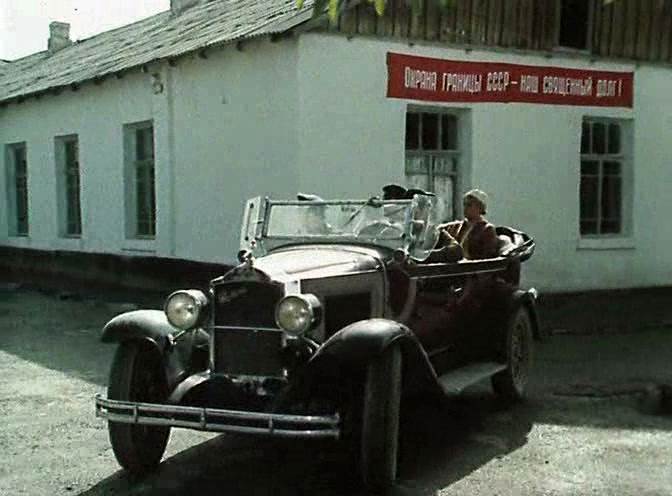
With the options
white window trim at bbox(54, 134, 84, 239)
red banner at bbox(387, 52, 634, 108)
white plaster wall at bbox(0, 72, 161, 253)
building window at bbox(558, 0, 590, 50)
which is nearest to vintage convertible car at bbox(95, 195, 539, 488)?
red banner at bbox(387, 52, 634, 108)

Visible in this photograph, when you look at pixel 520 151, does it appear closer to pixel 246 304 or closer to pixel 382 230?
pixel 382 230

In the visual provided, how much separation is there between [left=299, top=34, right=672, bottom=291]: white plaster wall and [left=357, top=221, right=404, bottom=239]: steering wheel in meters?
5.09

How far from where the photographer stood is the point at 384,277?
18.4ft

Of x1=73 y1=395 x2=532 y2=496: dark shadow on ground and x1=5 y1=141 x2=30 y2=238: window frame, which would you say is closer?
x1=73 y1=395 x2=532 y2=496: dark shadow on ground

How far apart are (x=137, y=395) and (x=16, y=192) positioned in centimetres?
1600

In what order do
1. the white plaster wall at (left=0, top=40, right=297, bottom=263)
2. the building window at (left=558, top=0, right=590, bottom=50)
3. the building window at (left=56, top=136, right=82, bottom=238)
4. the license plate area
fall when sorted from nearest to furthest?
the license plate area, the white plaster wall at (left=0, top=40, right=297, bottom=263), the building window at (left=558, top=0, right=590, bottom=50), the building window at (left=56, top=136, right=82, bottom=238)

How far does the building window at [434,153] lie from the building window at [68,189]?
7.88 m

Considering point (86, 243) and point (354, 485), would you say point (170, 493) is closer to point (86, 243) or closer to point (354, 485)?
point (354, 485)

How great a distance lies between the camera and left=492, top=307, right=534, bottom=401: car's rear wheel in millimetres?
6812

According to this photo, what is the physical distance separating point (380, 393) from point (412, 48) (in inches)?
317

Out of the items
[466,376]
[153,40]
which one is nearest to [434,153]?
[153,40]

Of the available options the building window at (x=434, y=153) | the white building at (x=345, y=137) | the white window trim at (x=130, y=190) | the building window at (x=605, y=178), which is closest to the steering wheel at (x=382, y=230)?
the white building at (x=345, y=137)

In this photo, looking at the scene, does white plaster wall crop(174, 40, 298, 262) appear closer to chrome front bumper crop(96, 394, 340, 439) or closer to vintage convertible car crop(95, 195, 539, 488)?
vintage convertible car crop(95, 195, 539, 488)

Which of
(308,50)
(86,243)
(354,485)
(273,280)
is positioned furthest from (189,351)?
(86,243)
